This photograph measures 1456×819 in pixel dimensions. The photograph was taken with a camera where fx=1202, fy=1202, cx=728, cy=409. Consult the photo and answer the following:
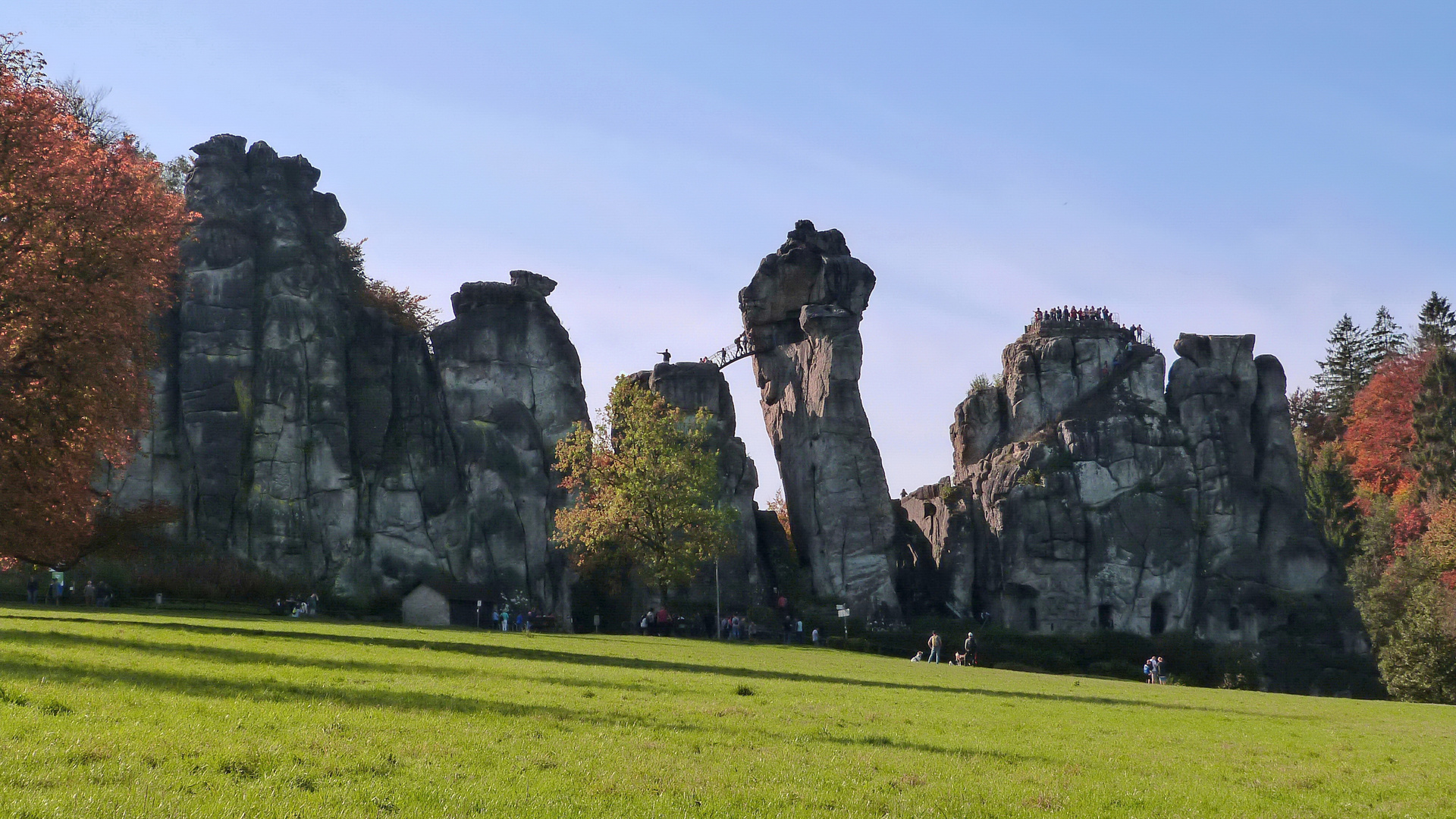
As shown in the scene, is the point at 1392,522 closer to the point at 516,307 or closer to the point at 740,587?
the point at 740,587

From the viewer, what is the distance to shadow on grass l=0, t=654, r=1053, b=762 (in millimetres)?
16688

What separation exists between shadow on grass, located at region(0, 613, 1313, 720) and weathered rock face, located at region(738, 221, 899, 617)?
44.0 m

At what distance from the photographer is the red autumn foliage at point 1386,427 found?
87.6 meters

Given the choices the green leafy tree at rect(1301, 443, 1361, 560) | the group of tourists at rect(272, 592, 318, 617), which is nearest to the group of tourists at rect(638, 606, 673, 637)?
the group of tourists at rect(272, 592, 318, 617)

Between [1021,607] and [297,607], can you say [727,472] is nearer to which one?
[1021,607]

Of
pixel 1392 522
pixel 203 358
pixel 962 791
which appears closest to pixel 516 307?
pixel 203 358

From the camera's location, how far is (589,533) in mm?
62094

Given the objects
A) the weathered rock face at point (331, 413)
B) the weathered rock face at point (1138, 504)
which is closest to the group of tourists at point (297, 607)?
the weathered rock face at point (331, 413)

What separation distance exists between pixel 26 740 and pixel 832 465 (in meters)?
69.1

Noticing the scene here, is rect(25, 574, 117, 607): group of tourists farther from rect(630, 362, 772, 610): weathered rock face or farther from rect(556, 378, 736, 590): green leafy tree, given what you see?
rect(630, 362, 772, 610): weathered rock face

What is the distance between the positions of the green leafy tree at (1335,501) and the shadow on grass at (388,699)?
77001 millimetres

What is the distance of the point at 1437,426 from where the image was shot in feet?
240

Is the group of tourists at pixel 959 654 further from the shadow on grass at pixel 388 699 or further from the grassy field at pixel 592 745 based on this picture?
the shadow on grass at pixel 388 699

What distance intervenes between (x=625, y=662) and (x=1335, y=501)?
7386cm
